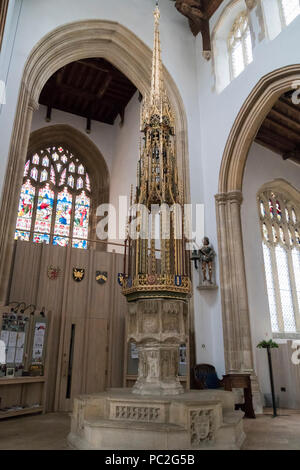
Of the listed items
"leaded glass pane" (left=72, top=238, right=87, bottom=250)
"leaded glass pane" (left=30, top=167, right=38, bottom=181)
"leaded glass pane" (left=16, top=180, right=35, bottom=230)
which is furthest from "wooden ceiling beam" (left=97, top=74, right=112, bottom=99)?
"leaded glass pane" (left=72, top=238, right=87, bottom=250)

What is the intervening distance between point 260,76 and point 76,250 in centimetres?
536

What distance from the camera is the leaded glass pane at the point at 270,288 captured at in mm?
9844

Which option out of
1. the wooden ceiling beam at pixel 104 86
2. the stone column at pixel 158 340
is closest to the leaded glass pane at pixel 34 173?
the wooden ceiling beam at pixel 104 86

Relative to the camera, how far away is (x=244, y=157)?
26.9 ft

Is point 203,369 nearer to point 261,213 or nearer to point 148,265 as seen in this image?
point 148,265

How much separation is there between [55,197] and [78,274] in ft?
18.4

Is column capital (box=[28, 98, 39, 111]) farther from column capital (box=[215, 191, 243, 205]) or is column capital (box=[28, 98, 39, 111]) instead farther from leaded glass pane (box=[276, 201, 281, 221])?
leaded glass pane (box=[276, 201, 281, 221])

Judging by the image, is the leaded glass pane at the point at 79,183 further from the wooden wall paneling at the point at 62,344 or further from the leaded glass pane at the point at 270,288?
the leaded glass pane at the point at 270,288

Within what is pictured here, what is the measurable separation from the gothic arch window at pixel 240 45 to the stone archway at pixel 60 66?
1.59 meters

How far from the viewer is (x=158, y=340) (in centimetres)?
405

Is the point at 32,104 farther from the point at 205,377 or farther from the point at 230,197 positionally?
the point at 205,377

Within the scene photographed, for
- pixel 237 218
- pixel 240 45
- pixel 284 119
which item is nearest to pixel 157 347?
pixel 237 218

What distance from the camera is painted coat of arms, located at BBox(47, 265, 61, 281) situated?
7105 millimetres
